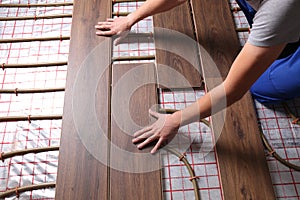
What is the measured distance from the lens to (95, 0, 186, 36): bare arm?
1320 millimetres

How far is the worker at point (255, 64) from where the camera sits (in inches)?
30.2

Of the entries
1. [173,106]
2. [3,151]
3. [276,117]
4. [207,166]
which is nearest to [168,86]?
[173,106]

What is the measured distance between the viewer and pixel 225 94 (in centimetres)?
99

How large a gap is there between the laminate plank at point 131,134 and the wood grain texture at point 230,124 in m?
0.26

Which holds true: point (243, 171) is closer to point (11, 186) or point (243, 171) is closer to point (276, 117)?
point (276, 117)

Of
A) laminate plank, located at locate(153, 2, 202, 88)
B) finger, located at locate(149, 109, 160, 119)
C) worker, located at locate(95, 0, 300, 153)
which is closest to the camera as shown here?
worker, located at locate(95, 0, 300, 153)

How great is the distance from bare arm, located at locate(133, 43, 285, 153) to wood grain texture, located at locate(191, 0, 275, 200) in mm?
194

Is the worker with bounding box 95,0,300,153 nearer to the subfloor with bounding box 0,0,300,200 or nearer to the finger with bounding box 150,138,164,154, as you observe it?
the finger with bounding box 150,138,164,154

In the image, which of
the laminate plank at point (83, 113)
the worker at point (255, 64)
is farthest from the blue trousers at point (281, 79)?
the laminate plank at point (83, 113)

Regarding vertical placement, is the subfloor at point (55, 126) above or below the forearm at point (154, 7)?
below

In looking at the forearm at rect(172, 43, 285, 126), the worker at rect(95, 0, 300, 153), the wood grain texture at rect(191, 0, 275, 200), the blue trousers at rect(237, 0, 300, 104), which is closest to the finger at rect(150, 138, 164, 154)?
the worker at rect(95, 0, 300, 153)

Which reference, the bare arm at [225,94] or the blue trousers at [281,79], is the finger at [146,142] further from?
the blue trousers at [281,79]

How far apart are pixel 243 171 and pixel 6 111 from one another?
1021 millimetres

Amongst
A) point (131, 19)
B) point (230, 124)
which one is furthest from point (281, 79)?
point (131, 19)
